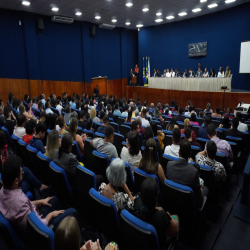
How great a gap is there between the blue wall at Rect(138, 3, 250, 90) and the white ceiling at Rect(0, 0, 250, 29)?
68cm

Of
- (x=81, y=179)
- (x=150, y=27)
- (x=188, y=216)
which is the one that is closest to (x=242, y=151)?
(x=188, y=216)

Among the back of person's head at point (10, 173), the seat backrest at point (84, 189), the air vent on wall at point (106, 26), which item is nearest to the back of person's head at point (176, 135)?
the seat backrest at point (84, 189)

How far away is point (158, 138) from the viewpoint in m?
4.24

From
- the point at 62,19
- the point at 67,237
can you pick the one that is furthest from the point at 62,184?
the point at 62,19

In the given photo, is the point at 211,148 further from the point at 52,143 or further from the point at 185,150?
the point at 52,143

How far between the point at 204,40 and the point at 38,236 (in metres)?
14.1

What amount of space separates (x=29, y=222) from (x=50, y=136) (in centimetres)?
170

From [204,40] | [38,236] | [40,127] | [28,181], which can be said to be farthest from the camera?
[204,40]

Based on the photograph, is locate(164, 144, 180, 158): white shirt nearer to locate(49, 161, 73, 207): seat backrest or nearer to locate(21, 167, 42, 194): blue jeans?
locate(49, 161, 73, 207): seat backrest

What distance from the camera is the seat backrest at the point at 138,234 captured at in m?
1.50

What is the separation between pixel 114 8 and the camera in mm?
10391

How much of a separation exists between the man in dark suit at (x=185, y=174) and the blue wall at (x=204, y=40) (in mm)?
11156

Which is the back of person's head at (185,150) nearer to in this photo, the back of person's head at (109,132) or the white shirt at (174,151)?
the white shirt at (174,151)

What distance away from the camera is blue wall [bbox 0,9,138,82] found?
34.2ft
